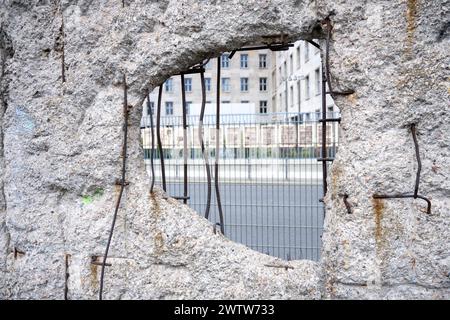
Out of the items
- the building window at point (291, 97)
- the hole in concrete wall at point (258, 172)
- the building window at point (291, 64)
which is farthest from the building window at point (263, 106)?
the hole in concrete wall at point (258, 172)

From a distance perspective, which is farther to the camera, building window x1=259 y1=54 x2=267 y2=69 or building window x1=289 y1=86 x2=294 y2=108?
building window x1=259 y1=54 x2=267 y2=69

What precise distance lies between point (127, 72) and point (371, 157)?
3.71ft

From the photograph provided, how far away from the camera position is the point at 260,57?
32.8 meters

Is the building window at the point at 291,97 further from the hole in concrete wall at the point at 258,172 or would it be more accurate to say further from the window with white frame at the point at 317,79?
the hole in concrete wall at the point at 258,172

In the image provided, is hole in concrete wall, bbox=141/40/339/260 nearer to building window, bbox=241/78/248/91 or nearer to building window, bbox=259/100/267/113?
building window, bbox=241/78/248/91

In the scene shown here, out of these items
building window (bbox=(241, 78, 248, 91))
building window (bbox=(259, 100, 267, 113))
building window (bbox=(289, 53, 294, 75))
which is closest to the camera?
building window (bbox=(289, 53, 294, 75))

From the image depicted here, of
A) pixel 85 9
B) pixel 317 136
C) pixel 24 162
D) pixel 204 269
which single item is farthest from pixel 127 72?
pixel 317 136

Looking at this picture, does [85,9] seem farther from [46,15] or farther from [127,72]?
[127,72]

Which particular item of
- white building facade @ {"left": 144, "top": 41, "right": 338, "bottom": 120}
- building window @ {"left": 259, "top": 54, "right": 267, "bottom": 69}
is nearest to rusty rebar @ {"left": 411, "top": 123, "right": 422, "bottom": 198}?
white building facade @ {"left": 144, "top": 41, "right": 338, "bottom": 120}

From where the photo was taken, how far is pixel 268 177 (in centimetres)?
657

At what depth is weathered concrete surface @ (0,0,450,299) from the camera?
173cm

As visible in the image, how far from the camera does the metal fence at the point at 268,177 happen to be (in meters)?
5.55

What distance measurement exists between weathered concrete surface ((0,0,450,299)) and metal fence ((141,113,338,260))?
323 centimetres

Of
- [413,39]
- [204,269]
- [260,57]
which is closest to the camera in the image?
[413,39]
